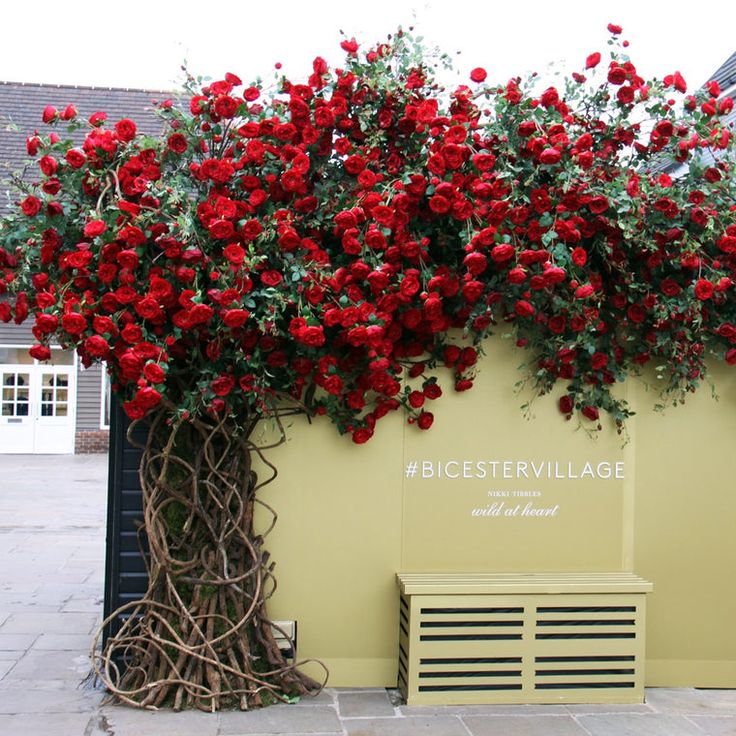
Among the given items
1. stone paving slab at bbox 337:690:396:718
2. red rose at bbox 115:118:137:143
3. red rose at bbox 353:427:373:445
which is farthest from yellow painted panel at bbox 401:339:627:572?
red rose at bbox 115:118:137:143

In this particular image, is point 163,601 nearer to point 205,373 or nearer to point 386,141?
point 205,373

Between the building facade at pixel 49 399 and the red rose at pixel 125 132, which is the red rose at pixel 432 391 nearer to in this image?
the red rose at pixel 125 132

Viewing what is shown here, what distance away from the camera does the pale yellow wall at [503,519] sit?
5078 mm

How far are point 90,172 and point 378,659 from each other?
2789 millimetres

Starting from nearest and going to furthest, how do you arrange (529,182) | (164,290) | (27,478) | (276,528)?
(164,290) < (529,182) < (276,528) < (27,478)

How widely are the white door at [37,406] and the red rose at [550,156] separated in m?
18.5

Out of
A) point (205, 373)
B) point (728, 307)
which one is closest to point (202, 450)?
point (205, 373)

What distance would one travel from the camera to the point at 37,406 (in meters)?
21.7

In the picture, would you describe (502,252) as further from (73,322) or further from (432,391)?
(73,322)

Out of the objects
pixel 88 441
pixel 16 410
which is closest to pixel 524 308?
pixel 88 441

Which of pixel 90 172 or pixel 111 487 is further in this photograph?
pixel 111 487

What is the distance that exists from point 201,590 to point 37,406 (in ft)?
59.3

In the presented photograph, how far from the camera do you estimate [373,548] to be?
16.8ft

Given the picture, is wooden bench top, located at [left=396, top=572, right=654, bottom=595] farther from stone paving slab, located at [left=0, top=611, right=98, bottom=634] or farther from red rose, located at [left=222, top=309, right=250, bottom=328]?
stone paving slab, located at [left=0, top=611, right=98, bottom=634]
